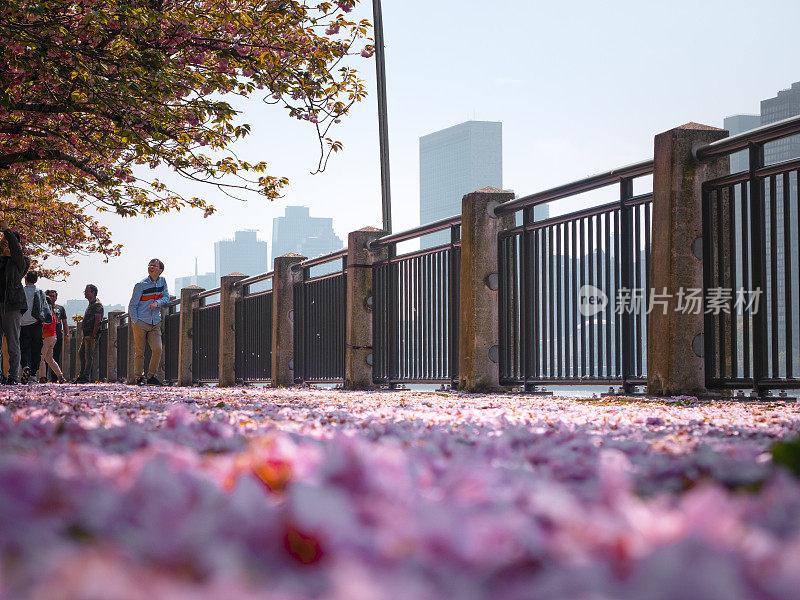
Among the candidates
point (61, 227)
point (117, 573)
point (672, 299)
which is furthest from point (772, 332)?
point (61, 227)

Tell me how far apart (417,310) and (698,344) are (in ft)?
15.8

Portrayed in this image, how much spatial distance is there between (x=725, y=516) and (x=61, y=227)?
23310 millimetres

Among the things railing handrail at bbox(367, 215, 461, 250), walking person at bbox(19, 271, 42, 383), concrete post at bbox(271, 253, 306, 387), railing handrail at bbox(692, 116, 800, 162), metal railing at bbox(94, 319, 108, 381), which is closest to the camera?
railing handrail at bbox(692, 116, 800, 162)

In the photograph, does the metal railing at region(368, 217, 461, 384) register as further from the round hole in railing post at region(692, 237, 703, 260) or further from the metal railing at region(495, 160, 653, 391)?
the round hole in railing post at region(692, 237, 703, 260)

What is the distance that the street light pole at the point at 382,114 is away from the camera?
13.9 m

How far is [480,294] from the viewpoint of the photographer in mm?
9766

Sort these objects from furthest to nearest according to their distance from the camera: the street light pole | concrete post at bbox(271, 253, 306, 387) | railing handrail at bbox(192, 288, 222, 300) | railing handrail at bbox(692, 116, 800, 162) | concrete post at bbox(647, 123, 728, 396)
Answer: railing handrail at bbox(192, 288, 222, 300), concrete post at bbox(271, 253, 306, 387), the street light pole, concrete post at bbox(647, 123, 728, 396), railing handrail at bbox(692, 116, 800, 162)

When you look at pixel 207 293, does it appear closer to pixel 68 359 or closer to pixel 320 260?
pixel 320 260

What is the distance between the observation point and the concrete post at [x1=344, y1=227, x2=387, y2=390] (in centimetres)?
1202

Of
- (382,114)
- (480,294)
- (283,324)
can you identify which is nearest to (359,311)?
(283,324)

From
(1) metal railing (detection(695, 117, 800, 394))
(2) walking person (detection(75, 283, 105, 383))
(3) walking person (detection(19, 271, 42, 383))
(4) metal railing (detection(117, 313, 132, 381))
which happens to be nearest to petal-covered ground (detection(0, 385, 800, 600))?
(1) metal railing (detection(695, 117, 800, 394))

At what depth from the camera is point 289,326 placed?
47.3 ft

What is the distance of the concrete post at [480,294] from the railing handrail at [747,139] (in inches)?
117

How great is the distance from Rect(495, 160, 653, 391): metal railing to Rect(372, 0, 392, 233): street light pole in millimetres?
4171
